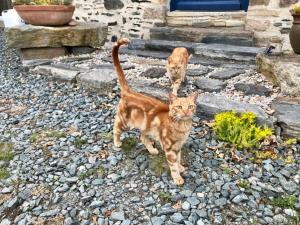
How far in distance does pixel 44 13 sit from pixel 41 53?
0.68m

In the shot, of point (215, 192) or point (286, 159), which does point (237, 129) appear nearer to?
point (286, 159)

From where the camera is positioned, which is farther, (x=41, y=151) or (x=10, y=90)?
(x=10, y=90)

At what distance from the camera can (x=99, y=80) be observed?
4781mm

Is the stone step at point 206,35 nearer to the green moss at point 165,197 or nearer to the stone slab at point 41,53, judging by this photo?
the stone slab at point 41,53

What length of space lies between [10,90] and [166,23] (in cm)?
327

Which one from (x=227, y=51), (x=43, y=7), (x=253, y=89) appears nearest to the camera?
(x=253, y=89)

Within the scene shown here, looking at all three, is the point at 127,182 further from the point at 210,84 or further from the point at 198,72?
the point at 198,72

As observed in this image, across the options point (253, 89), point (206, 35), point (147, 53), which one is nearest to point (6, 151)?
point (253, 89)

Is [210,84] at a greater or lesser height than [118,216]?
greater

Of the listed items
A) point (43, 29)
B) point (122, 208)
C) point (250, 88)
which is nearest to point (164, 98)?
point (250, 88)

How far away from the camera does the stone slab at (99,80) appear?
475 cm

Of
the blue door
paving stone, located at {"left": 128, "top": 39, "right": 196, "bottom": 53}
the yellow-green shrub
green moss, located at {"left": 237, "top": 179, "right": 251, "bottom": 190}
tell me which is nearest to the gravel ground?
green moss, located at {"left": 237, "top": 179, "right": 251, "bottom": 190}

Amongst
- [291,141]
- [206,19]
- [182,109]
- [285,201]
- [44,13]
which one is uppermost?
[44,13]

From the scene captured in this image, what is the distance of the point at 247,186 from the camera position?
2820 millimetres
